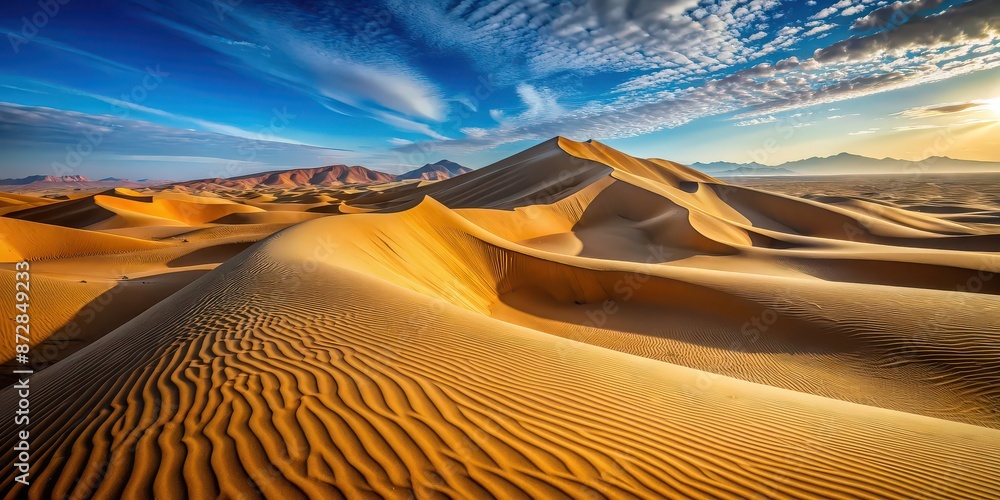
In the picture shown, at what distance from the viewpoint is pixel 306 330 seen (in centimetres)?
457

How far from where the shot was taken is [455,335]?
5004 millimetres

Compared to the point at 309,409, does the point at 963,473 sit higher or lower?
lower

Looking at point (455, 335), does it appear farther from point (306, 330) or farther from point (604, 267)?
point (604, 267)

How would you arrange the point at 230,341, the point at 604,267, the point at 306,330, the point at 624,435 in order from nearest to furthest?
1. the point at 624,435
2. the point at 230,341
3. the point at 306,330
4. the point at 604,267

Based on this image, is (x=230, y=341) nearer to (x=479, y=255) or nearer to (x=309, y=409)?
(x=309, y=409)

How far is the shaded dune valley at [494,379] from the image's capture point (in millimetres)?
2311

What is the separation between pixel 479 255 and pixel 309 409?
35.5 ft

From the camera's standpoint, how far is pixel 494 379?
3729 mm

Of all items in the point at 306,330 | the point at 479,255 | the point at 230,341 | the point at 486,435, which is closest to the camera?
the point at 486,435

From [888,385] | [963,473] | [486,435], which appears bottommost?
[888,385]

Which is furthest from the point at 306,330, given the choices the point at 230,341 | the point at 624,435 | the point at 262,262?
the point at 262,262

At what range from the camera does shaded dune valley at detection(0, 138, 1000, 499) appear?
231 cm

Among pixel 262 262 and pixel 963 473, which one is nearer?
pixel 963 473

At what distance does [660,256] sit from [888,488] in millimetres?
17788
